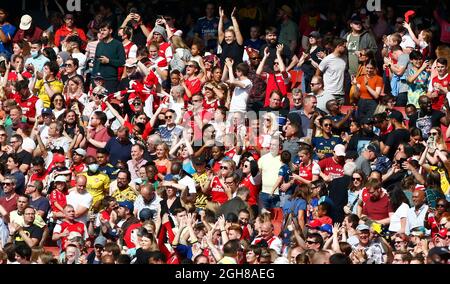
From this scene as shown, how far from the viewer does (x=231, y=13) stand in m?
31.1

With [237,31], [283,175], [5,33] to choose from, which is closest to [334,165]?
[283,175]

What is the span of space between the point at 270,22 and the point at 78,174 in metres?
5.79

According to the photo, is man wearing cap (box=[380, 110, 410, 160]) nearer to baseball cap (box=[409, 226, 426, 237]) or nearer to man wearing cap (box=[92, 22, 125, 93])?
baseball cap (box=[409, 226, 426, 237])

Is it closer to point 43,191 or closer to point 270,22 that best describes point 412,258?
point 43,191

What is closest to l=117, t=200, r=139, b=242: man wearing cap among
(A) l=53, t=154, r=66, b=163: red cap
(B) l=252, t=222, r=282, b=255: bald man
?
(B) l=252, t=222, r=282, b=255: bald man

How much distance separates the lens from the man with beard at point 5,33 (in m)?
31.6

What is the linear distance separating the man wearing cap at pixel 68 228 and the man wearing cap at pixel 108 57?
4.14m

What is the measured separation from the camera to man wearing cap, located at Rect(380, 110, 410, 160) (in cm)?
2653

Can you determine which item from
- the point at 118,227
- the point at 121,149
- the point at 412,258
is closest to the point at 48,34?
the point at 121,149

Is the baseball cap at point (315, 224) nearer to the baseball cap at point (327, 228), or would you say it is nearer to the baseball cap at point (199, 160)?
the baseball cap at point (327, 228)

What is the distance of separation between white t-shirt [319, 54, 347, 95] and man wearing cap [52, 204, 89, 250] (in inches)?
188
